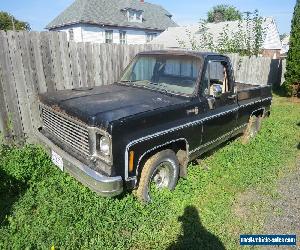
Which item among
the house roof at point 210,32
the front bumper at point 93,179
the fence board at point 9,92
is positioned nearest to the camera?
the front bumper at point 93,179

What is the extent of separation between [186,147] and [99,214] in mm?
1730

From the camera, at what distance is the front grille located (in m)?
3.86

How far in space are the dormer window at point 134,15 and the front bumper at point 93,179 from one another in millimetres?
35575

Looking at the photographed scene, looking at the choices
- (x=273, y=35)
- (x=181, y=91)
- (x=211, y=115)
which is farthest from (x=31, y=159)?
(x=273, y=35)

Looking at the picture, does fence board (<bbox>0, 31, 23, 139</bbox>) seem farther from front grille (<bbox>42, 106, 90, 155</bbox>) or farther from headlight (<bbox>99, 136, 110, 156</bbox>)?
headlight (<bbox>99, 136, 110, 156</bbox>)

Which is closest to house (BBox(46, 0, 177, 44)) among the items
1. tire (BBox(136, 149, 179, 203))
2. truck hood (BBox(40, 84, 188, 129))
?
truck hood (BBox(40, 84, 188, 129))

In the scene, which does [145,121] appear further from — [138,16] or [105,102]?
[138,16]

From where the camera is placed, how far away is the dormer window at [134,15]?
121ft

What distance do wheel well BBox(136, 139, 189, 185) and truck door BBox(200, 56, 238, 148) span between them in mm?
504

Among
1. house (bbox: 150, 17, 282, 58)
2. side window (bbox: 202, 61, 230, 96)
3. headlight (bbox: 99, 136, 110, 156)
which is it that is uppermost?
house (bbox: 150, 17, 282, 58)

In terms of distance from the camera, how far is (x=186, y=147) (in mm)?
4688

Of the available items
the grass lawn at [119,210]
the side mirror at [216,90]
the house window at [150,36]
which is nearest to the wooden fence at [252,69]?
the grass lawn at [119,210]

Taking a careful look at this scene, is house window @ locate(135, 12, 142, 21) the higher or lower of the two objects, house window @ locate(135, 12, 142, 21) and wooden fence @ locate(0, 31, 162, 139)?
the higher

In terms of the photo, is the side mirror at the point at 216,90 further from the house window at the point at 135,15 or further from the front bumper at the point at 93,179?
the house window at the point at 135,15
